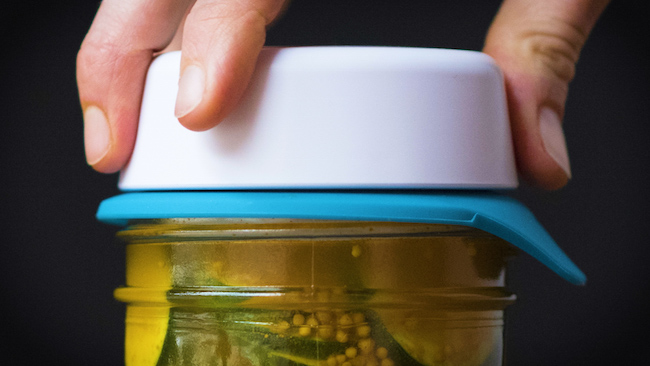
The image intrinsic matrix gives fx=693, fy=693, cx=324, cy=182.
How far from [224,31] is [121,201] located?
12cm

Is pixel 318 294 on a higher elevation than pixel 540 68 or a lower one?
lower

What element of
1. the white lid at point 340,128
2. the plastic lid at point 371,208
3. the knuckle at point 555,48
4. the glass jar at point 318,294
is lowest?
the glass jar at point 318,294

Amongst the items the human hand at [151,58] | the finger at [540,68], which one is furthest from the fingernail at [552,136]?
the human hand at [151,58]

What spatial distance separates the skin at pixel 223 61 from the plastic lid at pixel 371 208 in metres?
0.04

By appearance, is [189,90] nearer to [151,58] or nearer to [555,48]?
[151,58]

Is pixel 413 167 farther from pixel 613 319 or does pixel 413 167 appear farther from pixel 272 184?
pixel 613 319

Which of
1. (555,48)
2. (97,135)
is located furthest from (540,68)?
(97,135)

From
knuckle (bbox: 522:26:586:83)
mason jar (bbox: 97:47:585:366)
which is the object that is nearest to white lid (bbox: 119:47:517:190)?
mason jar (bbox: 97:47:585:366)

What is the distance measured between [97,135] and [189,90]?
91mm

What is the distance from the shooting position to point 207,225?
38cm

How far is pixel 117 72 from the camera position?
0.41 metres

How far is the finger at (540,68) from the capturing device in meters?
0.44

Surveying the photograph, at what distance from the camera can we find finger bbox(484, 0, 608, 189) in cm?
44

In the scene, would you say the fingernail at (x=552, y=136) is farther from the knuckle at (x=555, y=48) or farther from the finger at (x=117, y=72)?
the finger at (x=117, y=72)
